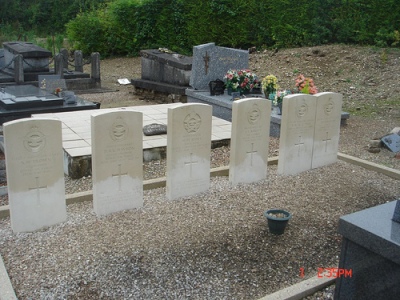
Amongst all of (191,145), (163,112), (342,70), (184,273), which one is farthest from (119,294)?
(342,70)

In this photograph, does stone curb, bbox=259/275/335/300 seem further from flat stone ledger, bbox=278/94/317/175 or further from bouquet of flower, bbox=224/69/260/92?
bouquet of flower, bbox=224/69/260/92

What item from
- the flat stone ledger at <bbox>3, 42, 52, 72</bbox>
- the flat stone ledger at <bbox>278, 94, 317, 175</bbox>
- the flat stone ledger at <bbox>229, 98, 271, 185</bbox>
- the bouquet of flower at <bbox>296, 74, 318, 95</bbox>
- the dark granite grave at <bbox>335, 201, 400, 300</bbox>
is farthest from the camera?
the flat stone ledger at <bbox>3, 42, 52, 72</bbox>

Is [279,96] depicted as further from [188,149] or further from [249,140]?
[188,149]

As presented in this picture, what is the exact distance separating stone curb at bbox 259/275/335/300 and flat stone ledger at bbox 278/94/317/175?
8.63 feet

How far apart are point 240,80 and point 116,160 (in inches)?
219

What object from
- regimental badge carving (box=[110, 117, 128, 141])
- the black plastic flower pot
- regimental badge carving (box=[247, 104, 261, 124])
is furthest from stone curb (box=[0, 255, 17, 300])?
regimental badge carving (box=[247, 104, 261, 124])

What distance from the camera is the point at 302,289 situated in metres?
3.66

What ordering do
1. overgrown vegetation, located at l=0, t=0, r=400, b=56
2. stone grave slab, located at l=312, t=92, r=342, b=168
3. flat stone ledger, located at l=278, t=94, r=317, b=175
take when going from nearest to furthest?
1. flat stone ledger, located at l=278, t=94, r=317, b=175
2. stone grave slab, located at l=312, t=92, r=342, b=168
3. overgrown vegetation, located at l=0, t=0, r=400, b=56

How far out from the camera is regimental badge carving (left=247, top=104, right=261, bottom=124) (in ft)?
18.9

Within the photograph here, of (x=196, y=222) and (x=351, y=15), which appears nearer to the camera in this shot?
(x=196, y=222)

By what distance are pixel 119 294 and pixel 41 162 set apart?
1.63 metres

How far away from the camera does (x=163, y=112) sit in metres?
9.15

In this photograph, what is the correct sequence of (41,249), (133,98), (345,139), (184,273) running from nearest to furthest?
(184,273), (41,249), (345,139), (133,98)

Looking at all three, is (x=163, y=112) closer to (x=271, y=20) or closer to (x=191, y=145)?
(x=191, y=145)
